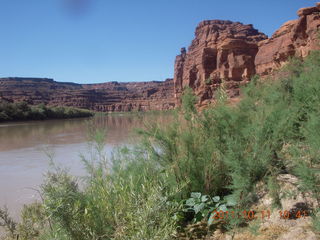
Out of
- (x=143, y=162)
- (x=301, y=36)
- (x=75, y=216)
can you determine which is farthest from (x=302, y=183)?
(x=301, y=36)

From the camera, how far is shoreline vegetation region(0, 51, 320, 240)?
66.3 inches

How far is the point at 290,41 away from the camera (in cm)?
2756

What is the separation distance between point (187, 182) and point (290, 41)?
3167 centimetres

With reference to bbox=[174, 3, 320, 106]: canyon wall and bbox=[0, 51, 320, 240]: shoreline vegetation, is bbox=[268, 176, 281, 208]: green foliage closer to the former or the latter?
bbox=[0, 51, 320, 240]: shoreline vegetation

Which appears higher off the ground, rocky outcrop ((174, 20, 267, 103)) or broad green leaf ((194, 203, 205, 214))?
rocky outcrop ((174, 20, 267, 103))

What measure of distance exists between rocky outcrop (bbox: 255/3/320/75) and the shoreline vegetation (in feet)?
74.0

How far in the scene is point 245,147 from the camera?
272 centimetres

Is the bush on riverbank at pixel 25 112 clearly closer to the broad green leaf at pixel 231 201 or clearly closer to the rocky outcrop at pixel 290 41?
the rocky outcrop at pixel 290 41

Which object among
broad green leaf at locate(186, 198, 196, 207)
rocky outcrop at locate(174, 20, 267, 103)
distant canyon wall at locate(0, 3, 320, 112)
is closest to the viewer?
broad green leaf at locate(186, 198, 196, 207)

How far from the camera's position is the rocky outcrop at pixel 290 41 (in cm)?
2398

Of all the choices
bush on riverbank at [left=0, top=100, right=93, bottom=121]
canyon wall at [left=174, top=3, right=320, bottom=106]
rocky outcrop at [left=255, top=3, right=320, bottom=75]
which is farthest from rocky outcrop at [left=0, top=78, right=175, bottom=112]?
Result: rocky outcrop at [left=255, top=3, right=320, bottom=75]

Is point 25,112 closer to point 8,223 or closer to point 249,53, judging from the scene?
point 249,53

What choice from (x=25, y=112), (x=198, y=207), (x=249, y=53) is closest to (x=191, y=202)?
(x=198, y=207)

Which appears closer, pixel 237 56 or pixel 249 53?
pixel 237 56
